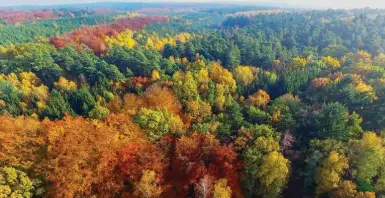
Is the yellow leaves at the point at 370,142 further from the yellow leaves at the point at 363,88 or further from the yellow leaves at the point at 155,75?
the yellow leaves at the point at 155,75

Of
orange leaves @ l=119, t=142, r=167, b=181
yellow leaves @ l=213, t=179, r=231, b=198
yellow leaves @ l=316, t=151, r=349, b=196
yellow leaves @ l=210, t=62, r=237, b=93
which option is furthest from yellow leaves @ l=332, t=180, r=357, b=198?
yellow leaves @ l=210, t=62, r=237, b=93

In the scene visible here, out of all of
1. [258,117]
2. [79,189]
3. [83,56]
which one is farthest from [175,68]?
[79,189]

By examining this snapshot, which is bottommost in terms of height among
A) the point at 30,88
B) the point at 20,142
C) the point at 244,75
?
the point at 30,88

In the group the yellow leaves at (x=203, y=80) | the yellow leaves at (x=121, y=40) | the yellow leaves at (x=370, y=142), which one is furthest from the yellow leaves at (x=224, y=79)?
the yellow leaves at (x=121, y=40)

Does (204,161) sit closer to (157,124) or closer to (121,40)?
(157,124)

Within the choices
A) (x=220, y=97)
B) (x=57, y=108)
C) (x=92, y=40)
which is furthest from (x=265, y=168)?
(x=92, y=40)

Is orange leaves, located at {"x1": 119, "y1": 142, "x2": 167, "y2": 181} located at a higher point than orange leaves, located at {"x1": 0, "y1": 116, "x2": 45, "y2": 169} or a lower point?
lower

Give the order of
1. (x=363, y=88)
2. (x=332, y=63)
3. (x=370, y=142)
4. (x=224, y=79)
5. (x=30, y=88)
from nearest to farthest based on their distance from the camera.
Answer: (x=370, y=142)
(x=363, y=88)
(x=224, y=79)
(x=30, y=88)
(x=332, y=63)

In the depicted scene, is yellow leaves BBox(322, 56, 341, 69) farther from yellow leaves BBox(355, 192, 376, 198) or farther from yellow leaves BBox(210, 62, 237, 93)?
yellow leaves BBox(355, 192, 376, 198)
